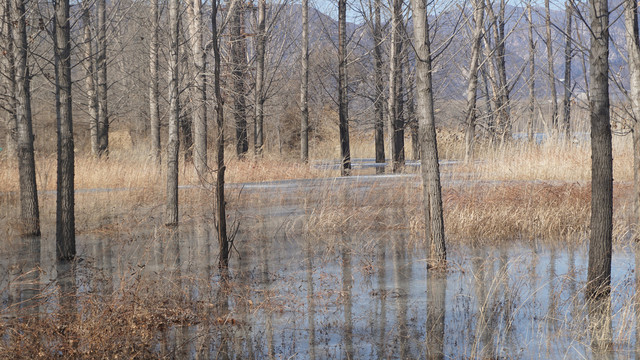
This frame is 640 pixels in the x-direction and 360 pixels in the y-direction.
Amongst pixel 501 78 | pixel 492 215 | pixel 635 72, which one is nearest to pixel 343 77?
pixel 501 78

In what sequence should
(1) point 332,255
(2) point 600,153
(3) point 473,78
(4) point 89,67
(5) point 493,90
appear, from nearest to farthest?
(2) point 600,153 → (1) point 332,255 → (4) point 89,67 → (3) point 473,78 → (5) point 493,90

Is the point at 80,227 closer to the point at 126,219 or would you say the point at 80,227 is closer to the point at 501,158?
the point at 126,219

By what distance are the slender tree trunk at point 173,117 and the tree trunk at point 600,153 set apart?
6.31 meters

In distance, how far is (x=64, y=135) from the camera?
7.38 m

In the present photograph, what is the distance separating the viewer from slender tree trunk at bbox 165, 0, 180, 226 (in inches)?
375

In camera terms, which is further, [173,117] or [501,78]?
[501,78]

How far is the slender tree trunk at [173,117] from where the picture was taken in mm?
9516

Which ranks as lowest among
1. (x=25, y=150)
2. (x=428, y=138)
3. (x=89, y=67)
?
(x=428, y=138)

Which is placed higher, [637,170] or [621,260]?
[637,170]

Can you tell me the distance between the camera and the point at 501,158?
1491 centimetres

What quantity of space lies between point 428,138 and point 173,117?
456 centimetres

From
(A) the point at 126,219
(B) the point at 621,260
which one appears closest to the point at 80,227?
(A) the point at 126,219

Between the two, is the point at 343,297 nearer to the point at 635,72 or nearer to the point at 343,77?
the point at 635,72

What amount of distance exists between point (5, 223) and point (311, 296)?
6.31 metres
